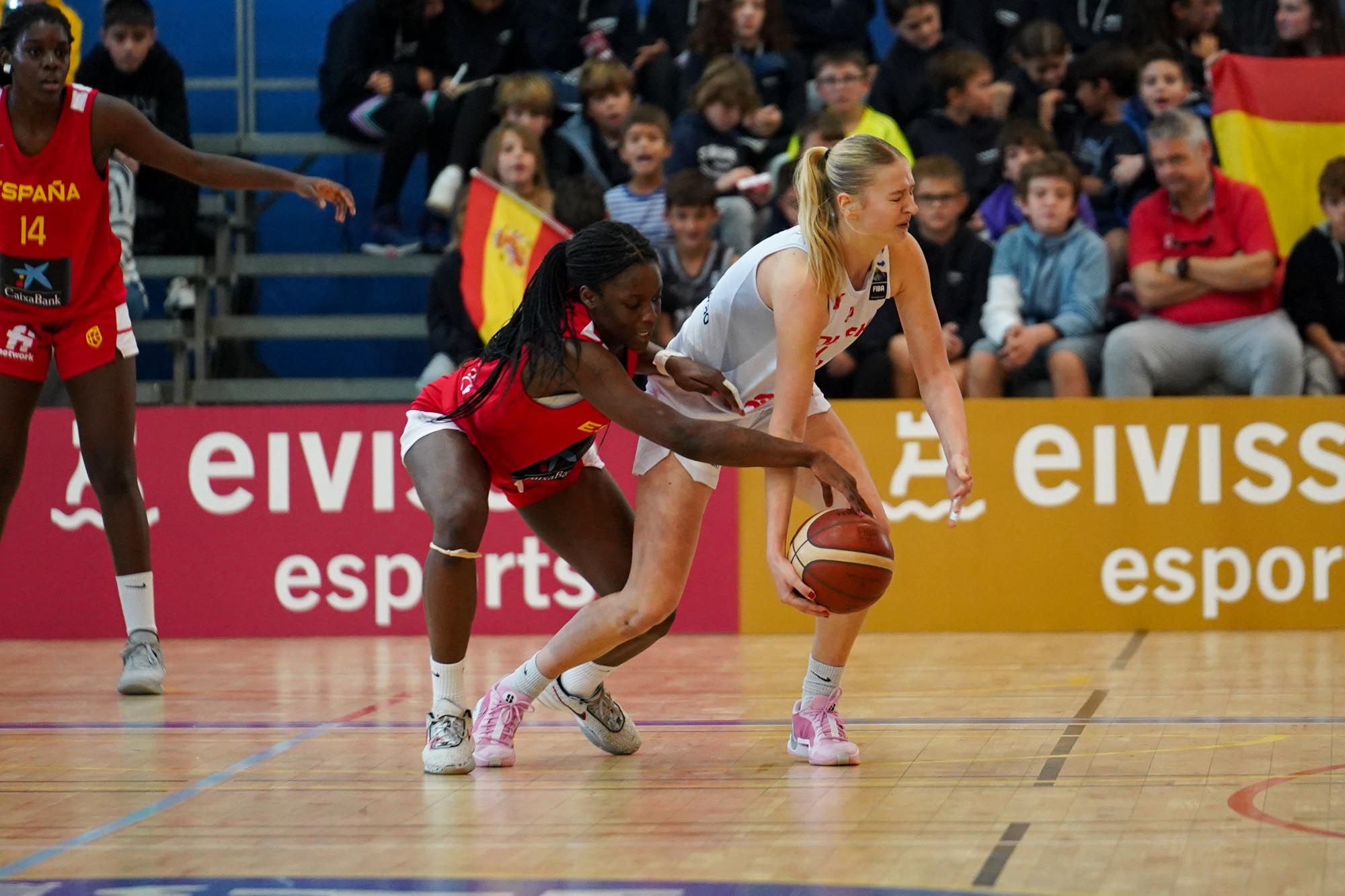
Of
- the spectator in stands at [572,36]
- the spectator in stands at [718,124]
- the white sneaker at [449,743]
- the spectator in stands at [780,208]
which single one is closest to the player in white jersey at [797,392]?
the white sneaker at [449,743]

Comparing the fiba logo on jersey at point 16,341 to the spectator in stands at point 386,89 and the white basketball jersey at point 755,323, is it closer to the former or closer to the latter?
the white basketball jersey at point 755,323

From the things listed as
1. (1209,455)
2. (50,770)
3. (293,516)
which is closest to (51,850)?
(50,770)

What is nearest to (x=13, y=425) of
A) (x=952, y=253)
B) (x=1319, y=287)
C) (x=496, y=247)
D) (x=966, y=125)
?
(x=496, y=247)

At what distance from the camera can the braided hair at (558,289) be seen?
4254 millimetres

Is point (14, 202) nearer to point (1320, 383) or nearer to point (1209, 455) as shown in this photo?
point (1209, 455)

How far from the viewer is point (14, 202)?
5.74 meters

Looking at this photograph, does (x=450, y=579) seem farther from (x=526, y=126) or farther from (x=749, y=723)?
(x=526, y=126)

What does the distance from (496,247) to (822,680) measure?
15.1 feet

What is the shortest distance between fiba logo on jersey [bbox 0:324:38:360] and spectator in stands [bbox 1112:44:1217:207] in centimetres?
551

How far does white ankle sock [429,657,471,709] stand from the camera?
4402mm

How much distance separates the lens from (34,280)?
5.74m

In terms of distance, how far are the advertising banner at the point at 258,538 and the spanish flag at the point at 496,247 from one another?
3.68 ft

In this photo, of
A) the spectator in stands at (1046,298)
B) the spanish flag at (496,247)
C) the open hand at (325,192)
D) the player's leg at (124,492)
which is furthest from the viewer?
the spanish flag at (496,247)

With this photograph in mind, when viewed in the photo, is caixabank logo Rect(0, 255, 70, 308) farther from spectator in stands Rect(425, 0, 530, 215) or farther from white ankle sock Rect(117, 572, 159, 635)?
spectator in stands Rect(425, 0, 530, 215)
